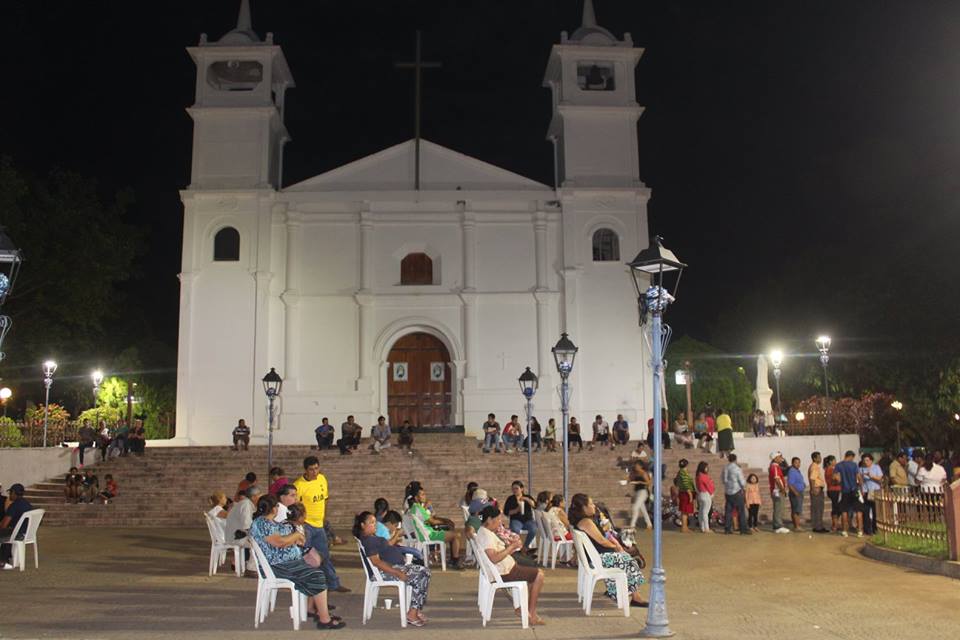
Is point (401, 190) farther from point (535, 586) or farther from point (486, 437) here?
point (535, 586)

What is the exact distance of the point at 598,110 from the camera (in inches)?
1170

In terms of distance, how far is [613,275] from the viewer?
2920 centimetres

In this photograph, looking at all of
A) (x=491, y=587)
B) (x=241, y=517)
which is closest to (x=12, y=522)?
(x=241, y=517)

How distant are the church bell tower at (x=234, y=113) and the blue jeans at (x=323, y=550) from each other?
65.5 feet

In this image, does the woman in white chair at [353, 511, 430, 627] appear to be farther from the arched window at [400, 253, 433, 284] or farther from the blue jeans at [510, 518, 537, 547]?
the arched window at [400, 253, 433, 284]

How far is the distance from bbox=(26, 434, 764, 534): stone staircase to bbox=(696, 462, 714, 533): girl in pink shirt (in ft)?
7.68

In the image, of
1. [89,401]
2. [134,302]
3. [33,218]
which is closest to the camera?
[33,218]

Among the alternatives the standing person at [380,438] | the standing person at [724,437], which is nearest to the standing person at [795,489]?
the standing person at [724,437]

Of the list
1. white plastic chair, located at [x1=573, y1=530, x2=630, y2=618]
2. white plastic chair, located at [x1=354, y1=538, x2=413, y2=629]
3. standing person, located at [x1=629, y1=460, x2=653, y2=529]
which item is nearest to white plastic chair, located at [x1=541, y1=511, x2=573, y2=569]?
white plastic chair, located at [x1=573, y1=530, x2=630, y2=618]

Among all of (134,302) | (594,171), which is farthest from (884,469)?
(134,302)

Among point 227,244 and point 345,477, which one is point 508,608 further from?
point 227,244

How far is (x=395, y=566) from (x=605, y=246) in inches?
842

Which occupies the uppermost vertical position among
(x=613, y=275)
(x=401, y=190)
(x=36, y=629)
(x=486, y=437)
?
(x=401, y=190)

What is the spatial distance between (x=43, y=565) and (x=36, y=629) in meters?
5.03
